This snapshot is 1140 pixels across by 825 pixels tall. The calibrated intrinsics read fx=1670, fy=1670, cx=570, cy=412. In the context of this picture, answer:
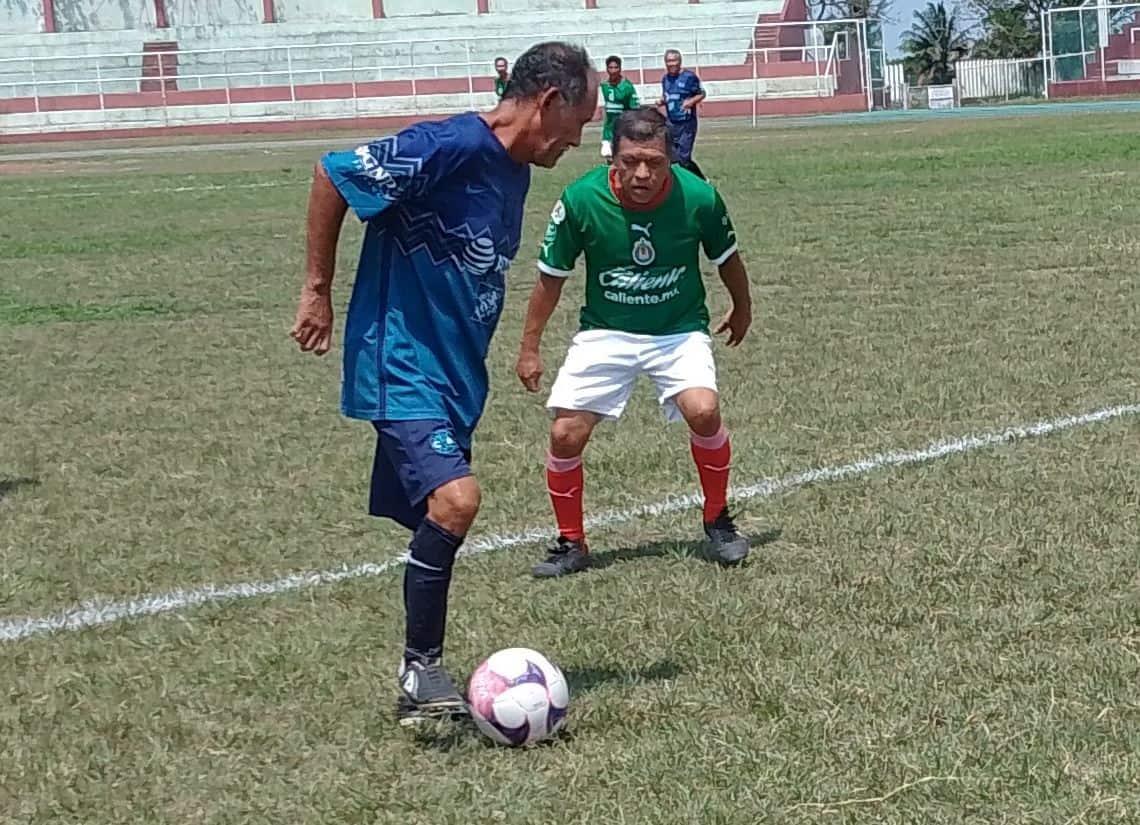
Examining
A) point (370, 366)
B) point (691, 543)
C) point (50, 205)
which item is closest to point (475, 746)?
point (370, 366)

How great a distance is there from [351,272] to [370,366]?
10242mm

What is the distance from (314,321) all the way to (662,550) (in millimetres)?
1945

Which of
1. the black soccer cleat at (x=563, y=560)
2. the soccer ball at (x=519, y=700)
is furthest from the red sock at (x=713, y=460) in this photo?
the soccer ball at (x=519, y=700)

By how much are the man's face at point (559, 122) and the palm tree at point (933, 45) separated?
85.2 m

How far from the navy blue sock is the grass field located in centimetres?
22

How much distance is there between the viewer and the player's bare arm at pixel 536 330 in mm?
5336

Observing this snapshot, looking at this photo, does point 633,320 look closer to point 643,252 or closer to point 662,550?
point 643,252

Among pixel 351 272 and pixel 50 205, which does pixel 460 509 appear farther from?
pixel 50 205

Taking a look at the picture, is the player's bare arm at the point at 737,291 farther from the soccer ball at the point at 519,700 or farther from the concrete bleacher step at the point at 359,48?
the concrete bleacher step at the point at 359,48

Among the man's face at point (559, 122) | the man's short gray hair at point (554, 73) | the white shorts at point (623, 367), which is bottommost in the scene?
the white shorts at point (623, 367)

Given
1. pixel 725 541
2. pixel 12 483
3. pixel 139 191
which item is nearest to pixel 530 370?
pixel 725 541

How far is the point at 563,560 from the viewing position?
5379 millimetres

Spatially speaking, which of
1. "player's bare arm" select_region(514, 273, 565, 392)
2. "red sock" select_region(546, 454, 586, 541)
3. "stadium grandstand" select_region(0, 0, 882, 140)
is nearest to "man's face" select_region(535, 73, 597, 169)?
"player's bare arm" select_region(514, 273, 565, 392)

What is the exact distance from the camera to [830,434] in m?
7.05
